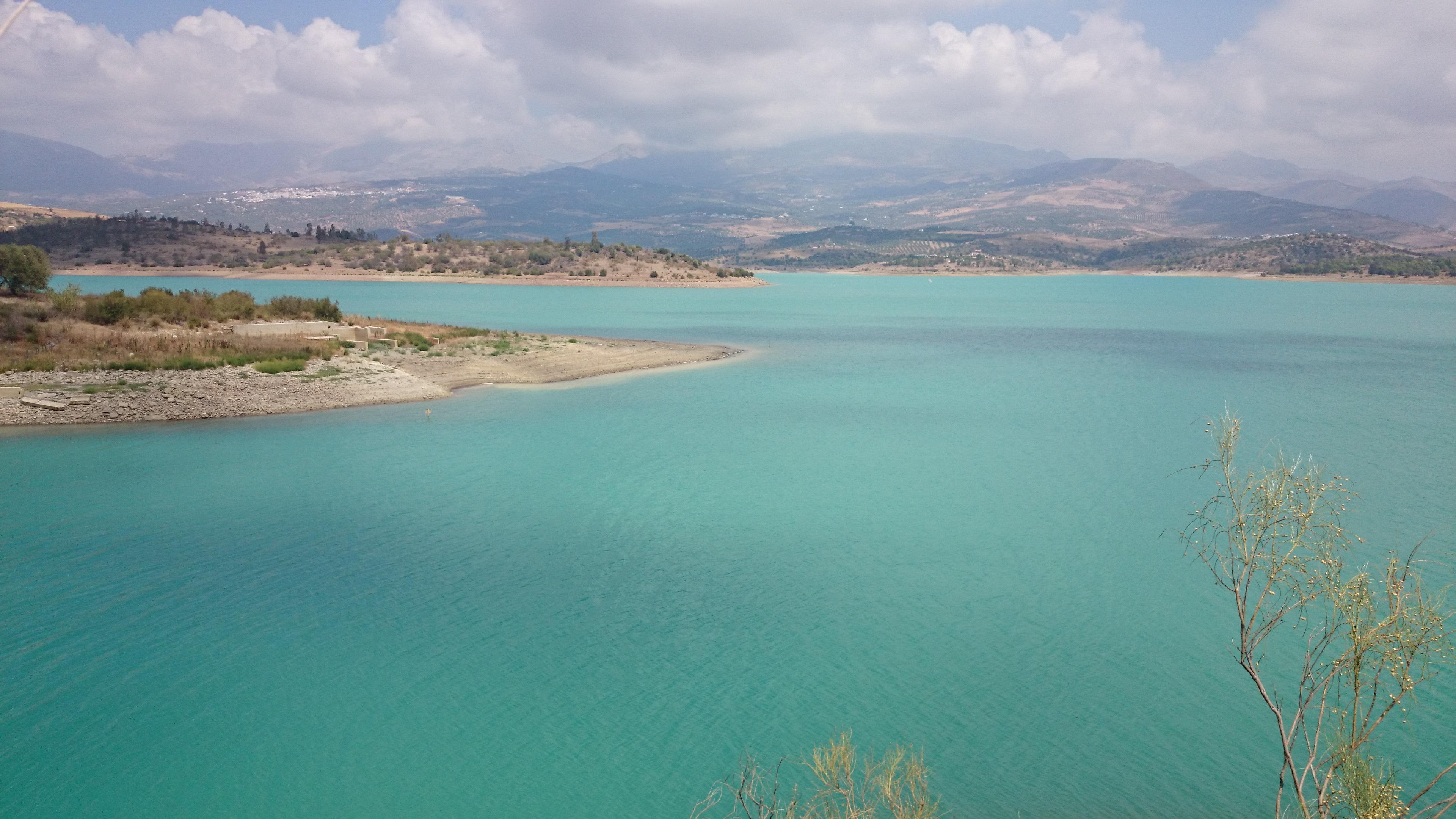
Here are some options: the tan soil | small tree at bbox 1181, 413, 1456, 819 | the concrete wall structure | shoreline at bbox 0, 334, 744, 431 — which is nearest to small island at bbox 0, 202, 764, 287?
the tan soil

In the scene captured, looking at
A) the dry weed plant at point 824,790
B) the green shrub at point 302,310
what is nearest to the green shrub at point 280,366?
the green shrub at point 302,310

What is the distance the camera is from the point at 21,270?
2964 cm

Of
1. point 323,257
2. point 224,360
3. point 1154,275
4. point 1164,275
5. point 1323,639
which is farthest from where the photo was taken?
point 1154,275

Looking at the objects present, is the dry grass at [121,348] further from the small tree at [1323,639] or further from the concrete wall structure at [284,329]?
the small tree at [1323,639]

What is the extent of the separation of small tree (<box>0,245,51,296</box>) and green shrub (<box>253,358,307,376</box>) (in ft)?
32.6

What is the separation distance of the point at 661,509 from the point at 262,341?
18.5 metres

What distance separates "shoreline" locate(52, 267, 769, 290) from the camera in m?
88.5

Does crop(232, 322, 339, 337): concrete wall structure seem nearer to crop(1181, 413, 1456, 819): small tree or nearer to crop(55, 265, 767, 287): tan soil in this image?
crop(1181, 413, 1456, 819): small tree

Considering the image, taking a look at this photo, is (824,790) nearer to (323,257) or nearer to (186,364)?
(186,364)

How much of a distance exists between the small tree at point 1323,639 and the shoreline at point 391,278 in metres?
87.6

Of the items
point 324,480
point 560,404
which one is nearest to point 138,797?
point 324,480

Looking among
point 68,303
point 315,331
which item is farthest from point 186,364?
point 68,303

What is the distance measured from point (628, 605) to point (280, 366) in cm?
1914

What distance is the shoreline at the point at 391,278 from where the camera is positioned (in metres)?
88.5
